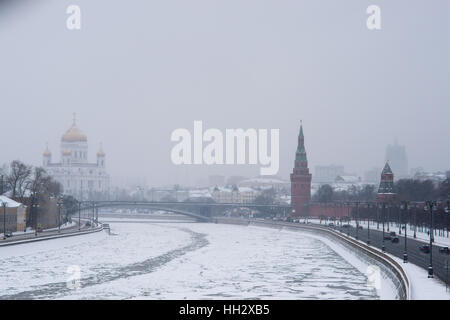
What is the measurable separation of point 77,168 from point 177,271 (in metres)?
127

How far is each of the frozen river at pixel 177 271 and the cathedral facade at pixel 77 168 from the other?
103m

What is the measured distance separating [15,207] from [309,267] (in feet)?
92.2

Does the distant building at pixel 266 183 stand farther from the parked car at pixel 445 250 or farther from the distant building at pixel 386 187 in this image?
the parked car at pixel 445 250

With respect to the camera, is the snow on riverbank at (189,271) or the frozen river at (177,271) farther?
the frozen river at (177,271)

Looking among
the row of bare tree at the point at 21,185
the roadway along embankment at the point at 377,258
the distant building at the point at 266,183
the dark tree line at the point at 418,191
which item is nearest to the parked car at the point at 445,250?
the roadway along embankment at the point at 377,258

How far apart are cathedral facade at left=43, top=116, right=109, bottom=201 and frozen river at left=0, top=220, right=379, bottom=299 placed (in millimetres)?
102676

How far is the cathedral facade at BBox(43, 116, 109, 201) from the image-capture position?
160m

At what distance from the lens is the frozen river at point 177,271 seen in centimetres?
2986

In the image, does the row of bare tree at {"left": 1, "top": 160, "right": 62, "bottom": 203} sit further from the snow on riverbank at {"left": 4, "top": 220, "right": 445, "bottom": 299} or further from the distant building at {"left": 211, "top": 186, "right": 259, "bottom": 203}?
the distant building at {"left": 211, "top": 186, "right": 259, "bottom": 203}
